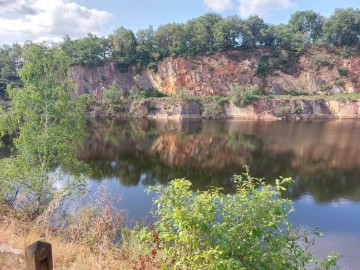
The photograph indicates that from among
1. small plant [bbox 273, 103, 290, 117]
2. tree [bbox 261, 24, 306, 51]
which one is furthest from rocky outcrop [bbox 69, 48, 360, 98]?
small plant [bbox 273, 103, 290, 117]

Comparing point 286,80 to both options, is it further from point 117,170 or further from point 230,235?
point 230,235

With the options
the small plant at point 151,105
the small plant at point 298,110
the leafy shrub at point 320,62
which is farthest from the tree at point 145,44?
the leafy shrub at point 320,62

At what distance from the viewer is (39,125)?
13234 mm

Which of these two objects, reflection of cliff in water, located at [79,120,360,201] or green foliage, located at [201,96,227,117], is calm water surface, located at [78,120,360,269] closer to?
reflection of cliff in water, located at [79,120,360,201]

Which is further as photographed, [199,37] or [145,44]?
[145,44]

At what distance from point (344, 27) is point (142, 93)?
4241 centimetres

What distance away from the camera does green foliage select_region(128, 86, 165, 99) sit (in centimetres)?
6156

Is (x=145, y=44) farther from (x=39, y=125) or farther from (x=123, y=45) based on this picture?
Answer: (x=39, y=125)

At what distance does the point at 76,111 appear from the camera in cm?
1382

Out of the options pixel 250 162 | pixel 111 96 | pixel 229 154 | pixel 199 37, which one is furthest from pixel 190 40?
pixel 250 162

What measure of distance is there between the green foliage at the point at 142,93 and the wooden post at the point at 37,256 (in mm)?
59758

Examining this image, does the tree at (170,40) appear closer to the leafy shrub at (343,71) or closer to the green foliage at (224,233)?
the leafy shrub at (343,71)

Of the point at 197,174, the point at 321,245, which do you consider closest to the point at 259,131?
the point at 197,174

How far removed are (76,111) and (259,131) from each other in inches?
1283
